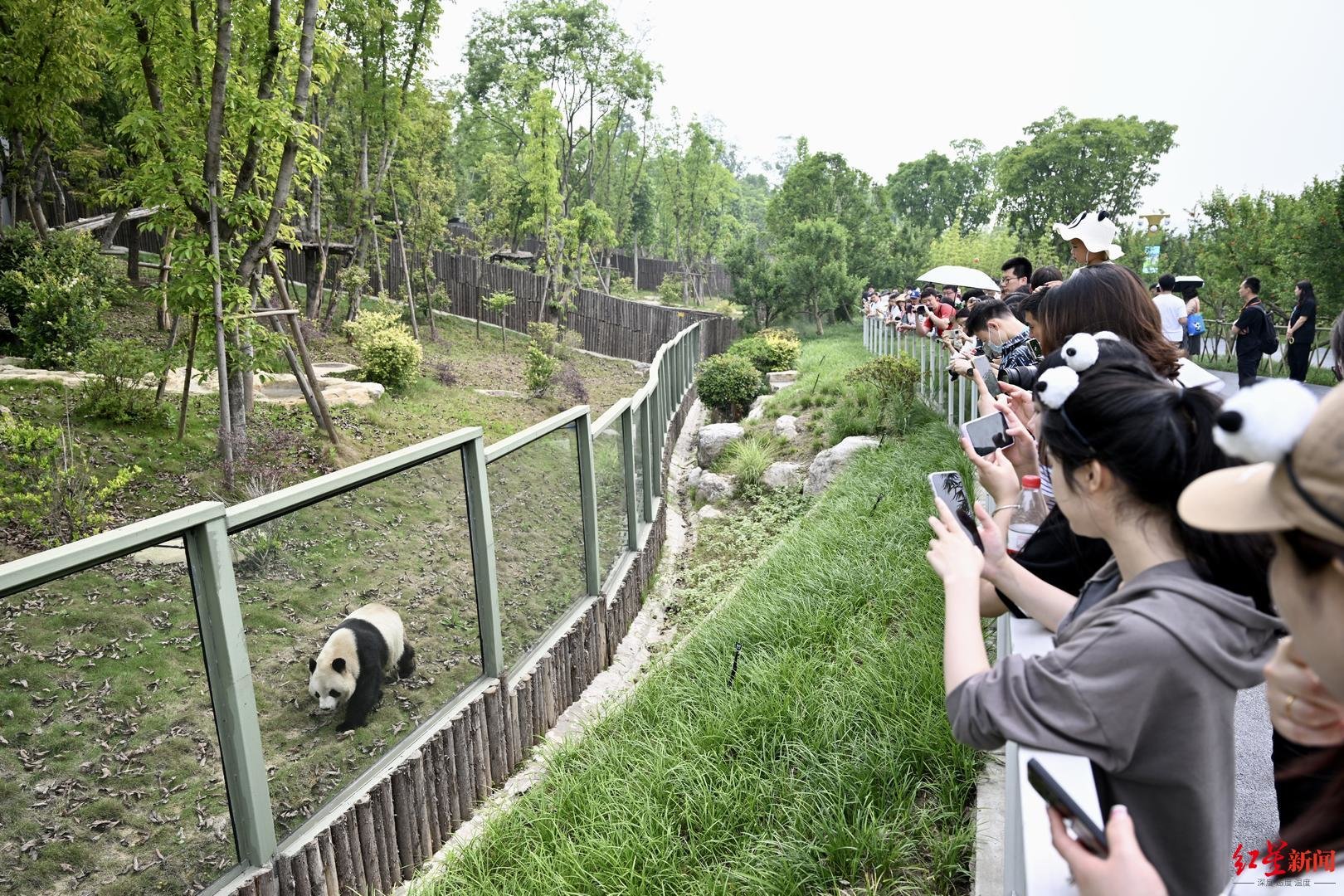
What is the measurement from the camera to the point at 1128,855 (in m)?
1.05

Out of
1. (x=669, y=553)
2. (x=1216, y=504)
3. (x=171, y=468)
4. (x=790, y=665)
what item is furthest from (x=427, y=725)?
(x=171, y=468)

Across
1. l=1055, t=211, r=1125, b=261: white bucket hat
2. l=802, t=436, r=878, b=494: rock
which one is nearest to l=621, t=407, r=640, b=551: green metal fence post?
l=802, t=436, r=878, b=494: rock

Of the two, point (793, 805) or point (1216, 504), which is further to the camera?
point (793, 805)

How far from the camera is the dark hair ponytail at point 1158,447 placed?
1393mm

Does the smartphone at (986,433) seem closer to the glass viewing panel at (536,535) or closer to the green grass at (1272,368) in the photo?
the glass viewing panel at (536,535)

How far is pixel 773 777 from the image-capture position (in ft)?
10.2

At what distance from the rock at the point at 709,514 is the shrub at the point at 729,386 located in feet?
16.4

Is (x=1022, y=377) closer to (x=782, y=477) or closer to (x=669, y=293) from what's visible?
(x=782, y=477)

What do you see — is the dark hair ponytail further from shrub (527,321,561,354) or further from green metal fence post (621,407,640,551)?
shrub (527,321,561,354)

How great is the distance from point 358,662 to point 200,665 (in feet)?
2.44

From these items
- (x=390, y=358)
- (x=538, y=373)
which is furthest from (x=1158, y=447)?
(x=538, y=373)

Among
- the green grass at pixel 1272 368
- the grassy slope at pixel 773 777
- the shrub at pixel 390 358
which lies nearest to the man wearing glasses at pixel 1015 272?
the grassy slope at pixel 773 777

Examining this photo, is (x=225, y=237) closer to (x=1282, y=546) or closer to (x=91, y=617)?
(x=91, y=617)

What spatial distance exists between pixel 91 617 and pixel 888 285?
33.6 m
